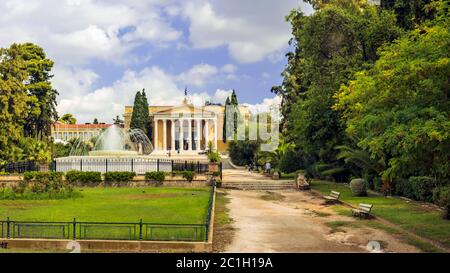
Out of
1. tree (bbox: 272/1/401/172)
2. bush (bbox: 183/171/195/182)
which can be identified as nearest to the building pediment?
tree (bbox: 272/1/401/172)

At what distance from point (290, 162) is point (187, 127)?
64624 mm

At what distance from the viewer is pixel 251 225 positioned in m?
19.0

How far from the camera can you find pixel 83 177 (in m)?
35.5

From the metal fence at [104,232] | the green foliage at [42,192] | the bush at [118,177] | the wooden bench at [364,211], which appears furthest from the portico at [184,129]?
the metal fence at [104,232]

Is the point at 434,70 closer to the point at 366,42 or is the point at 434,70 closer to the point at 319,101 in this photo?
the point at 366,42

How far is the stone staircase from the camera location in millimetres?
37125

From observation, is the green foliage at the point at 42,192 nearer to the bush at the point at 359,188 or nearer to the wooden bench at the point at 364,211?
the wooden bench at the point at 364,211

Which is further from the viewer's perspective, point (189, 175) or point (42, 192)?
point (189, 175)

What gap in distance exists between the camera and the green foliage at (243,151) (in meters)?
74.2

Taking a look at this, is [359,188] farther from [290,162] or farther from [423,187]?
[290,162]

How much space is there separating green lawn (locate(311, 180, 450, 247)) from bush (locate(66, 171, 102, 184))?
17.4 meters

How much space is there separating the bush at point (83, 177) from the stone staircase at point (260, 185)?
30.4 ft

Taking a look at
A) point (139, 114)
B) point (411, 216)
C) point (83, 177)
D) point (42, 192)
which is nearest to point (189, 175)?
point (83, 177)
